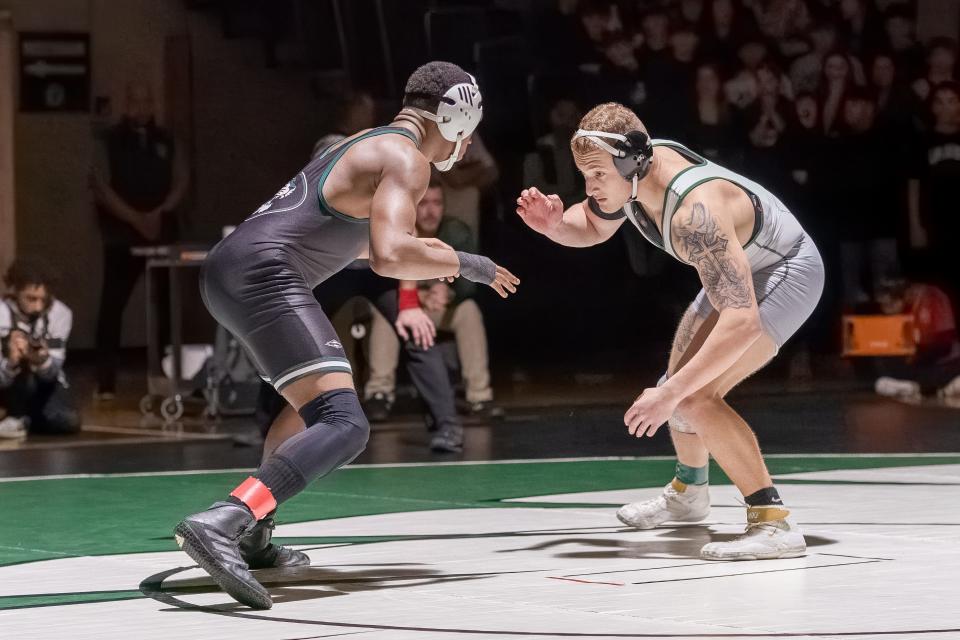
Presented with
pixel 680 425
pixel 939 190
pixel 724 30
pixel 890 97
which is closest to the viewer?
pixel 680 425

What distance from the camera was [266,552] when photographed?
5.32 m

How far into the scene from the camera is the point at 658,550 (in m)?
5.62

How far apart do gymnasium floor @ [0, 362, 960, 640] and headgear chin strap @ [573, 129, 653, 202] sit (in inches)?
45.6

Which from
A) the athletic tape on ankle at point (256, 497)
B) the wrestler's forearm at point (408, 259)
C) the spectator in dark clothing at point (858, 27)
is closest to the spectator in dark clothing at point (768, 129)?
the spectator in dark clothing at point (858, 27)

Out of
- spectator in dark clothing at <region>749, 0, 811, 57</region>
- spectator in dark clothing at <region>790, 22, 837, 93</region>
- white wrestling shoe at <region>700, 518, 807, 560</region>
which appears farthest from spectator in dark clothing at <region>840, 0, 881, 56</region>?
white wrestling shoe at <region>700, 518, 807, 560</region>

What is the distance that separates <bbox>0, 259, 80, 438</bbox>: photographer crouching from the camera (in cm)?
1038

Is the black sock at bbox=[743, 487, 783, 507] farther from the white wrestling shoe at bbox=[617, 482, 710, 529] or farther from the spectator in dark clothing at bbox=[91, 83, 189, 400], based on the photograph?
the spectator in dark clothing at bbox=[91, 83, 189, 400]

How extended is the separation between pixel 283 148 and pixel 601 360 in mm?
3422

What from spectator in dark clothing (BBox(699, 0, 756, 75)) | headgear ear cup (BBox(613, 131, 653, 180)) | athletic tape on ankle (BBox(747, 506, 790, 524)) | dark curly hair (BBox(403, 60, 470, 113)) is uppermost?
spectator in dark clothing (BBox(699, 0, 756, 75))

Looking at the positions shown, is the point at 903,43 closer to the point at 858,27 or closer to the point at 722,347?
the point at 858,27

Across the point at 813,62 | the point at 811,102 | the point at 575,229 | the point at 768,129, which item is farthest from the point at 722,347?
the point at 813,62

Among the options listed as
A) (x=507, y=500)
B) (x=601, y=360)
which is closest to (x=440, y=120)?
(x=507, y=500)

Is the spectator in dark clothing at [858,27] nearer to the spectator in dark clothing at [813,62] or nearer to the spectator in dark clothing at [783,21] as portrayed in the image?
the spectator in dark clothing at [813,62]

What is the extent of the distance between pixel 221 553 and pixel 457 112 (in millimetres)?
1503
